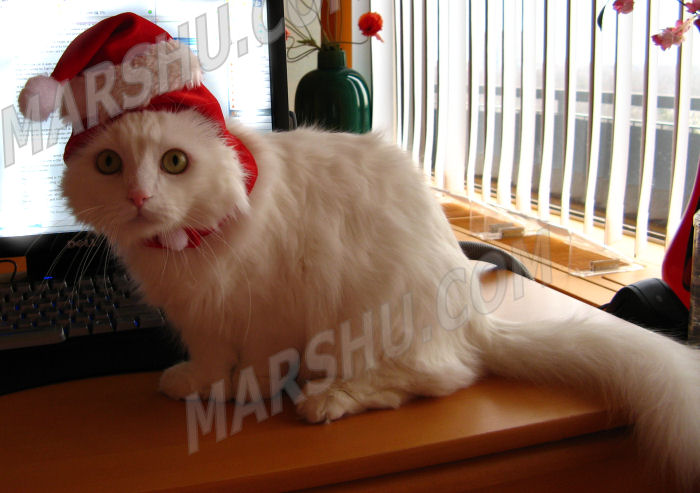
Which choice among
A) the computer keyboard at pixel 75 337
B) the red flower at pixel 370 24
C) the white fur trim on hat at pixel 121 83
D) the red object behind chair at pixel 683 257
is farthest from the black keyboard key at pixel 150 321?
the red flower at pixel 370 24

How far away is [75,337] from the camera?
2.38 feet

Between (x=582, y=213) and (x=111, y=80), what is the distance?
1.44 metres

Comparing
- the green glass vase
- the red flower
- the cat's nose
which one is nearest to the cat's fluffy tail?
the cat's nose

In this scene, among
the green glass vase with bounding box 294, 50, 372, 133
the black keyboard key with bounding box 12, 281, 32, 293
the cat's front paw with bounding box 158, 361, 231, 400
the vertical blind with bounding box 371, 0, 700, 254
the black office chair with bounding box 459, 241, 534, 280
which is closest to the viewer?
the cat's front paw with bounding box 158, 361, 231, 400

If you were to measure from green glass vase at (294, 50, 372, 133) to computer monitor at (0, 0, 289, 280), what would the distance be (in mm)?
227

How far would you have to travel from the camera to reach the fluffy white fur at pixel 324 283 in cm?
58

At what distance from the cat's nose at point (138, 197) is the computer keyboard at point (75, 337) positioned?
0.83ft

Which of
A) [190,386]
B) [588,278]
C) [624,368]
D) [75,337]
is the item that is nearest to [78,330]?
[75,337]

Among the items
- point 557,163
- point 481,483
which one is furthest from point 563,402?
point 557,163

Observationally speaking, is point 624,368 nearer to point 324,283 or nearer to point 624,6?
point 324,283

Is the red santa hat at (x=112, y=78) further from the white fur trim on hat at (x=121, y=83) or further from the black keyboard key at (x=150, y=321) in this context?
the black keyboard key at (x=150, y=321)

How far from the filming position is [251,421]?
618 millimetres

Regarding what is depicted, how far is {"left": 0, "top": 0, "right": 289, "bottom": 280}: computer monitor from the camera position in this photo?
0.95 metres

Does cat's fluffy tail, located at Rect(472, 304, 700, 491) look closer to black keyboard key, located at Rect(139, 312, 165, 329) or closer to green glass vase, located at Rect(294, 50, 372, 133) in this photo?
black keyboard key, located at Rect(139, 312, 165, 329)
